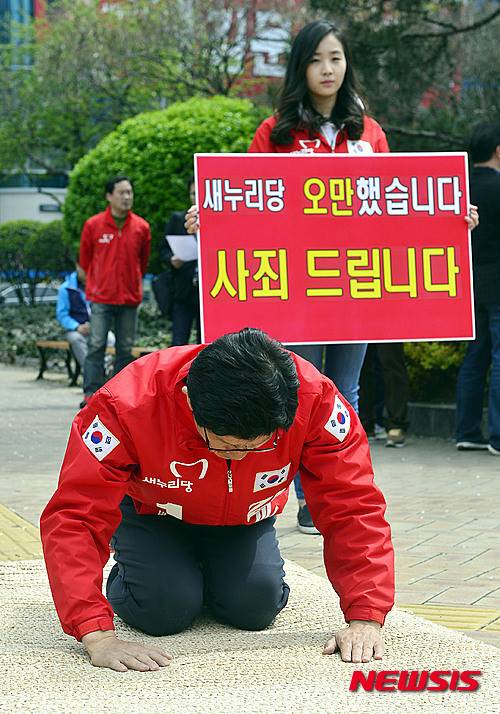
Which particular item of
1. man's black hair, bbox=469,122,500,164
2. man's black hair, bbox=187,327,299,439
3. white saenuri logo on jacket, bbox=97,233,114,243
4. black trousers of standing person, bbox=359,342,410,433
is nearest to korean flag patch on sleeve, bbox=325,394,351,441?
man's black hair, bbox=187,327,299,439

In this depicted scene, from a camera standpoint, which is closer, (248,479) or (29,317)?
(248,479)

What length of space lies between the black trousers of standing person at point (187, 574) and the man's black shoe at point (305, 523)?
1.53 metres

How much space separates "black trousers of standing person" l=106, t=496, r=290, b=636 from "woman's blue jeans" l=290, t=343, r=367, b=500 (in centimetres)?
159

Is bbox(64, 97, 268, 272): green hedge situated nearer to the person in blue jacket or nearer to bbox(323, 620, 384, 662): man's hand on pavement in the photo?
the person in blue jacket

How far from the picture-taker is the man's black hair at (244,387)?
10.1 ft

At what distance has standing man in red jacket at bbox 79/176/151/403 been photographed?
10438 mm

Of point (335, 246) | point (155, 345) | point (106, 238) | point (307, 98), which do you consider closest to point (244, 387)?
point (307, 98)

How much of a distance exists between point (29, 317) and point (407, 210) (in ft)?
53.4

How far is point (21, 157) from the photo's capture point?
32750 mm

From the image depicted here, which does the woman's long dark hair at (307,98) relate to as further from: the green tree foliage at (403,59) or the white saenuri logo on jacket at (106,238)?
the white saenuri logo on jacket at (106,238)

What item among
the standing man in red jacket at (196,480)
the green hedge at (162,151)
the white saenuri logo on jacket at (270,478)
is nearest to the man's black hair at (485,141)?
the standing man in red jacket at (196,480)

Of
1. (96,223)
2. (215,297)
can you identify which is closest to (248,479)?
(215,297)

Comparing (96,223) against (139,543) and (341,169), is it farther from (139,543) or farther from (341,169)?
(139,543)

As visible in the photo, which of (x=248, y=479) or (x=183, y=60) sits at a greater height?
(x=183, y=60)
